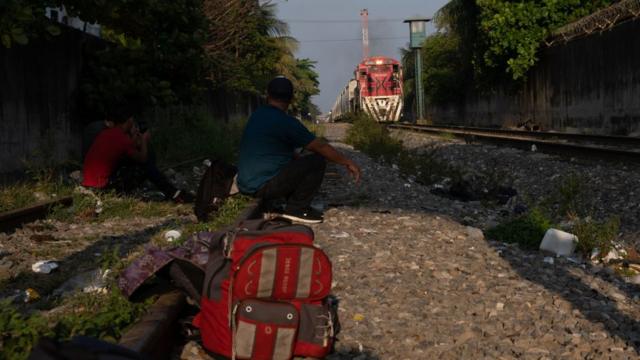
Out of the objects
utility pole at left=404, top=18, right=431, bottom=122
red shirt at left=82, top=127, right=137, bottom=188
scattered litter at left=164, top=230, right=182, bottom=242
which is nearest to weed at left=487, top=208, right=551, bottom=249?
scattered litter at left=164, top=230, right=182, bottom=242

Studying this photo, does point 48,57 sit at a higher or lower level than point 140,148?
higher

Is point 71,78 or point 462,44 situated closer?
point 71,78

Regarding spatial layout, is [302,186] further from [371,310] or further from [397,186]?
[397,186]

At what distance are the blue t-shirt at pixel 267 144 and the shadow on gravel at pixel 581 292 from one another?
2.13 metres

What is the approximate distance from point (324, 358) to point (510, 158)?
11.7 meters

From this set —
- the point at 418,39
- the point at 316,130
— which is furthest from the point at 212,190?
→ the point at 418,39

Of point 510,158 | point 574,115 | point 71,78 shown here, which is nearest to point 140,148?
point 71,78

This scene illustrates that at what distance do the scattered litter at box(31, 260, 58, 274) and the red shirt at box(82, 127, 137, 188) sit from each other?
3.29m

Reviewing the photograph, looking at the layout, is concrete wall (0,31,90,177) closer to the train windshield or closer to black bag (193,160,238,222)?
black bag (193,160,238,222)

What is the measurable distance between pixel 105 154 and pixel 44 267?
11.2 ft

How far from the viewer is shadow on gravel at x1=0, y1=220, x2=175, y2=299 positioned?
4734mm

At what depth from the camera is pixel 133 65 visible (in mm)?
12453

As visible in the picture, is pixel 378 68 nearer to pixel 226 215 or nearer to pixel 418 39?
pixel 418 39

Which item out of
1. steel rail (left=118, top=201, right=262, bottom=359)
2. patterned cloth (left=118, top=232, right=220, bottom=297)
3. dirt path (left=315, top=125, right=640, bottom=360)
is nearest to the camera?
steel rail (left=118, top=201, right=262, bottom=359)
